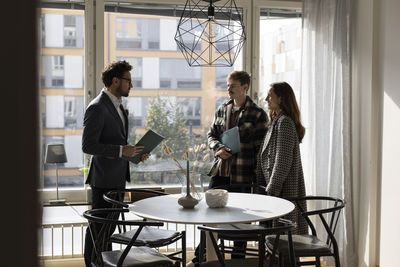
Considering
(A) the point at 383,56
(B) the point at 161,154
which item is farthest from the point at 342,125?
(B) the point at 161,154

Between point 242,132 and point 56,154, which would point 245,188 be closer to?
point 242,132

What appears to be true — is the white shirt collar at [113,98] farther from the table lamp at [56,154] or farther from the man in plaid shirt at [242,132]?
the table lamp at [56,154]

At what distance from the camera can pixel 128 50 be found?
15.2 feet

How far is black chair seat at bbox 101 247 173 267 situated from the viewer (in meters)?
2.75

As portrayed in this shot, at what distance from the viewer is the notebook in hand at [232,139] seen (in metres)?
3.65

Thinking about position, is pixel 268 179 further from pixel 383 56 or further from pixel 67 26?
pixel 67 26

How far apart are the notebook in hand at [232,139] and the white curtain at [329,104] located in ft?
4.03

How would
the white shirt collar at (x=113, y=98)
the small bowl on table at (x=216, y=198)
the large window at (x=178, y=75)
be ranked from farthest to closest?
the large window at (x=178, y=75)
the white shirt collar at (x=113, y=98)
the small bowl on table at (x=216, y=198)

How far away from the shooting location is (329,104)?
15.3 ft

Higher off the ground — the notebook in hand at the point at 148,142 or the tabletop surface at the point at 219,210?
the notebook in hand at the point at 148,142

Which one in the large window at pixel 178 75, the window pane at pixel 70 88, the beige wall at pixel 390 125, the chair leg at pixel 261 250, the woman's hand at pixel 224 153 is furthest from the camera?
the large window at pixel 178 75

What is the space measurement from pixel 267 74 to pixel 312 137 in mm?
747

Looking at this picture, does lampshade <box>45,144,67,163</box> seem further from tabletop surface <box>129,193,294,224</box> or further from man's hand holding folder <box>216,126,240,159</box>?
man's hand holding folder <box>216,126,240,159</box>

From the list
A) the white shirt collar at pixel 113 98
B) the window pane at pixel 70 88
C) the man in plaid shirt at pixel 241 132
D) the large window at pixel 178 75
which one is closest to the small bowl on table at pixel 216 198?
the man in plaid shirt at pixel 241 132
